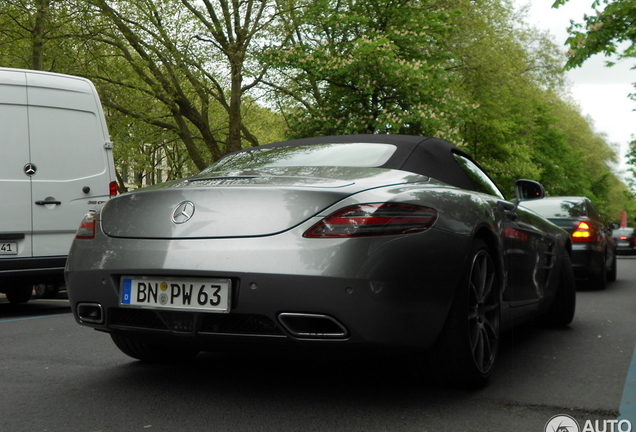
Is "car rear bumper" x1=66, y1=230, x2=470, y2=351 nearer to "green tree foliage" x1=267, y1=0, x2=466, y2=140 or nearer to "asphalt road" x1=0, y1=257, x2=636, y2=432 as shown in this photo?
"asphalt road" x1=0, y1=257, x2=636, y2=432

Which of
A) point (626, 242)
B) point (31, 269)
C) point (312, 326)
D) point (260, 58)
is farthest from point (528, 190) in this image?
point (626, 242)

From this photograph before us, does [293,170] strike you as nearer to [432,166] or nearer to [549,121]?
[432,166]

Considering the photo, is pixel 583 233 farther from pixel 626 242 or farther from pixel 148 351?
pixel 626 242

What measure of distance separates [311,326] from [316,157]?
1.28 metres

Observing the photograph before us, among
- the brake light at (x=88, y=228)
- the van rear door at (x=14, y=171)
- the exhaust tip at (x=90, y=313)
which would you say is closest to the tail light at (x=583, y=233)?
the van rear door at (x=14, y=171)

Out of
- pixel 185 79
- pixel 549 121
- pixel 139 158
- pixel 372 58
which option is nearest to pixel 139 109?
pixel 185 79

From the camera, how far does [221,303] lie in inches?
133

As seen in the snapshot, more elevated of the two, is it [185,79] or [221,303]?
[185,79]

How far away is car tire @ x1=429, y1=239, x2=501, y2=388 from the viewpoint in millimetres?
3678

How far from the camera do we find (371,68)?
22859mm

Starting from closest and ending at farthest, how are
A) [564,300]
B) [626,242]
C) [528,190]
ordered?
[528,190]
[564,300]
[626,242]

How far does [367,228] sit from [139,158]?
3544 cm

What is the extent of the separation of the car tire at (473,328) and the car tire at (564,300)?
2.14 meters

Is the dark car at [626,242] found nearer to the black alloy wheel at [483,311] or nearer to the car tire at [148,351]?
the black alloy wheel at [483,311]
